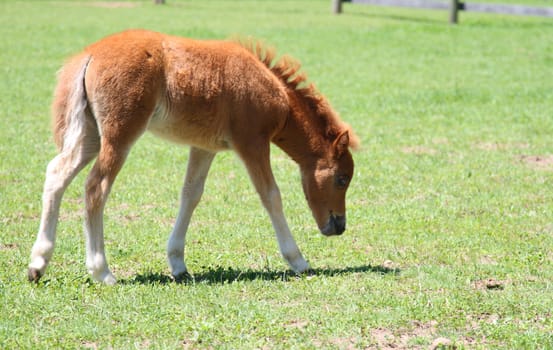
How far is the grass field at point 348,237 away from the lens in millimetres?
5637

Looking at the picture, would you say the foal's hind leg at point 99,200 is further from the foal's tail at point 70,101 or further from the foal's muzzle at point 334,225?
the foal's muzzle at point 334,225

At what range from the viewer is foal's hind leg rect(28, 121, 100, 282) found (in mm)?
6387

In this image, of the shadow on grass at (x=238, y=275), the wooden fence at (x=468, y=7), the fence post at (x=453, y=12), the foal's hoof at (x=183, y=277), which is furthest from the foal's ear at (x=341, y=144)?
the fence post at (x=453, y=12)

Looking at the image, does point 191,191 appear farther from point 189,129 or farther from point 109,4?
point 109,4

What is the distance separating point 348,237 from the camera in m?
8.23

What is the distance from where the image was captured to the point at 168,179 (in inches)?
405

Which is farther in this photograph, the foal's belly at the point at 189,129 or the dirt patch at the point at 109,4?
the dirt patch at the point at 109,4

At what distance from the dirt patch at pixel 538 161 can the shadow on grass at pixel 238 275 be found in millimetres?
4536

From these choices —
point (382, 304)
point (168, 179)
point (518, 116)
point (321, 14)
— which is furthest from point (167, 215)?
point (321, 14)

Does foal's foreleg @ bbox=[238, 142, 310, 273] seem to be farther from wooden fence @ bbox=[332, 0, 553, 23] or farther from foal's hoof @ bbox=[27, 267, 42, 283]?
wooden fence @ bbox=[332, 0, 553, 23]

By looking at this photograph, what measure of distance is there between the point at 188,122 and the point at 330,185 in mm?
1316

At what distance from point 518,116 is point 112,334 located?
9.83 meters

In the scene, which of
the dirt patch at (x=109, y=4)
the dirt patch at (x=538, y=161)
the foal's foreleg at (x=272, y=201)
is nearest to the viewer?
the foal's foreleg at (x=272, y=201)

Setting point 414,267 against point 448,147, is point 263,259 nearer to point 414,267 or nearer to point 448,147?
point 414,267
